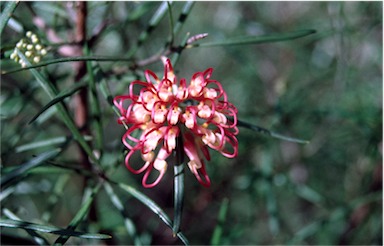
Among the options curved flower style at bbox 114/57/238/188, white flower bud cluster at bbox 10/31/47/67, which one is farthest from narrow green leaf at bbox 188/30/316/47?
white flower bud cluster at bbox 10/31/47/67

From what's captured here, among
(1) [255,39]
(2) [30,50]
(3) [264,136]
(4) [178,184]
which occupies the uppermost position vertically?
(2) [30,50]

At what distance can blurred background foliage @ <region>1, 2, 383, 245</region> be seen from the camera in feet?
3.35

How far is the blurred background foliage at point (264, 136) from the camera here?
1.02 meters

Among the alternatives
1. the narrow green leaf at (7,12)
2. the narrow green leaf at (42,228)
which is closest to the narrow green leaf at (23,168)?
the narrow green leaf at (42,228)

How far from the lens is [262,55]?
1.66 m

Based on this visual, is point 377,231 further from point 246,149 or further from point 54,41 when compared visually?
point 54,41

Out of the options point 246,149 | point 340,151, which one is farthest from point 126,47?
point 340,151

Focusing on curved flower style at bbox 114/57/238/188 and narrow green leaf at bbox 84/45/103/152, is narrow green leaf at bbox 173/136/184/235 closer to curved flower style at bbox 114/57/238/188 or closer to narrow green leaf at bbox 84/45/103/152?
curved flower style at bbox 114/57/238/188

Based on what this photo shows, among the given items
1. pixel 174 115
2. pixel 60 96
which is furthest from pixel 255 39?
pixel 60 96

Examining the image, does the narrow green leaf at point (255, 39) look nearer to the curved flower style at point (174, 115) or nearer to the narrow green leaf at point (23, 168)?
the curved flower style at point (174, 115)

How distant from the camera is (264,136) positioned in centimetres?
120

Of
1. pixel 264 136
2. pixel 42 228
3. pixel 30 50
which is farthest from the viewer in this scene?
pixel 264 136

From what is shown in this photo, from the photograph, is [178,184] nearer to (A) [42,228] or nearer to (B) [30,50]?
(A) [42,228]

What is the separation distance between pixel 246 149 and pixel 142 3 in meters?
Result: 0.48
